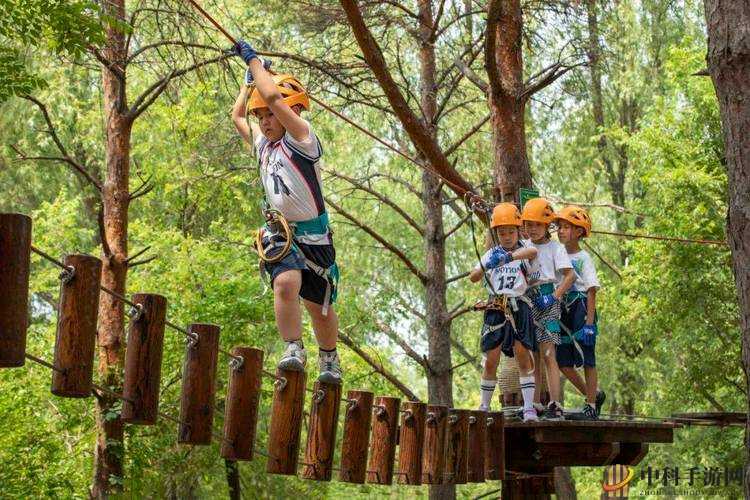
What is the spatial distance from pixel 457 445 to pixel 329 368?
1.72 m

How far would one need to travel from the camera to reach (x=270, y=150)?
556 centimetres

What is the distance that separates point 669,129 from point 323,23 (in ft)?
27.2

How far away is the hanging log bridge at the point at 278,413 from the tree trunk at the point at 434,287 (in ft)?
22.2

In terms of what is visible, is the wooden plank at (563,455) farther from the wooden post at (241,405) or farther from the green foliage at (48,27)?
the green foliage at (48,27)

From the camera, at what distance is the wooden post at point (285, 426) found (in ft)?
16.5

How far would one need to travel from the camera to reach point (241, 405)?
190 inches

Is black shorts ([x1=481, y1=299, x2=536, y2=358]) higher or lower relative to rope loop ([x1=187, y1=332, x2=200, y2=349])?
higher

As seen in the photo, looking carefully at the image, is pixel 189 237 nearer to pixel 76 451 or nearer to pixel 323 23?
pixel 76 451

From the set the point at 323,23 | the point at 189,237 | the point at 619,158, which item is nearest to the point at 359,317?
the point at 189,237

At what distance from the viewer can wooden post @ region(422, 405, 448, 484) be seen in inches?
262

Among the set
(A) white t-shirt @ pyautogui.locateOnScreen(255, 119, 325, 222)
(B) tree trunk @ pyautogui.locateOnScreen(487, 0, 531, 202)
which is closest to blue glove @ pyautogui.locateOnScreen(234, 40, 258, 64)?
(A) white t-shirt @ pyautogui.locateOnScreen(255, 119, 325, 222)

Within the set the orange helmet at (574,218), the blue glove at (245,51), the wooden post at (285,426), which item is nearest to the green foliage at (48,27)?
the blue glove at (245,51)

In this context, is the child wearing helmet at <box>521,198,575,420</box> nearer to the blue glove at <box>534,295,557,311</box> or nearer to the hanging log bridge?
the blue glove at <box>534,295,557,311</box>

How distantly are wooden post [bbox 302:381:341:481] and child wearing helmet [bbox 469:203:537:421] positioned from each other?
240cm
